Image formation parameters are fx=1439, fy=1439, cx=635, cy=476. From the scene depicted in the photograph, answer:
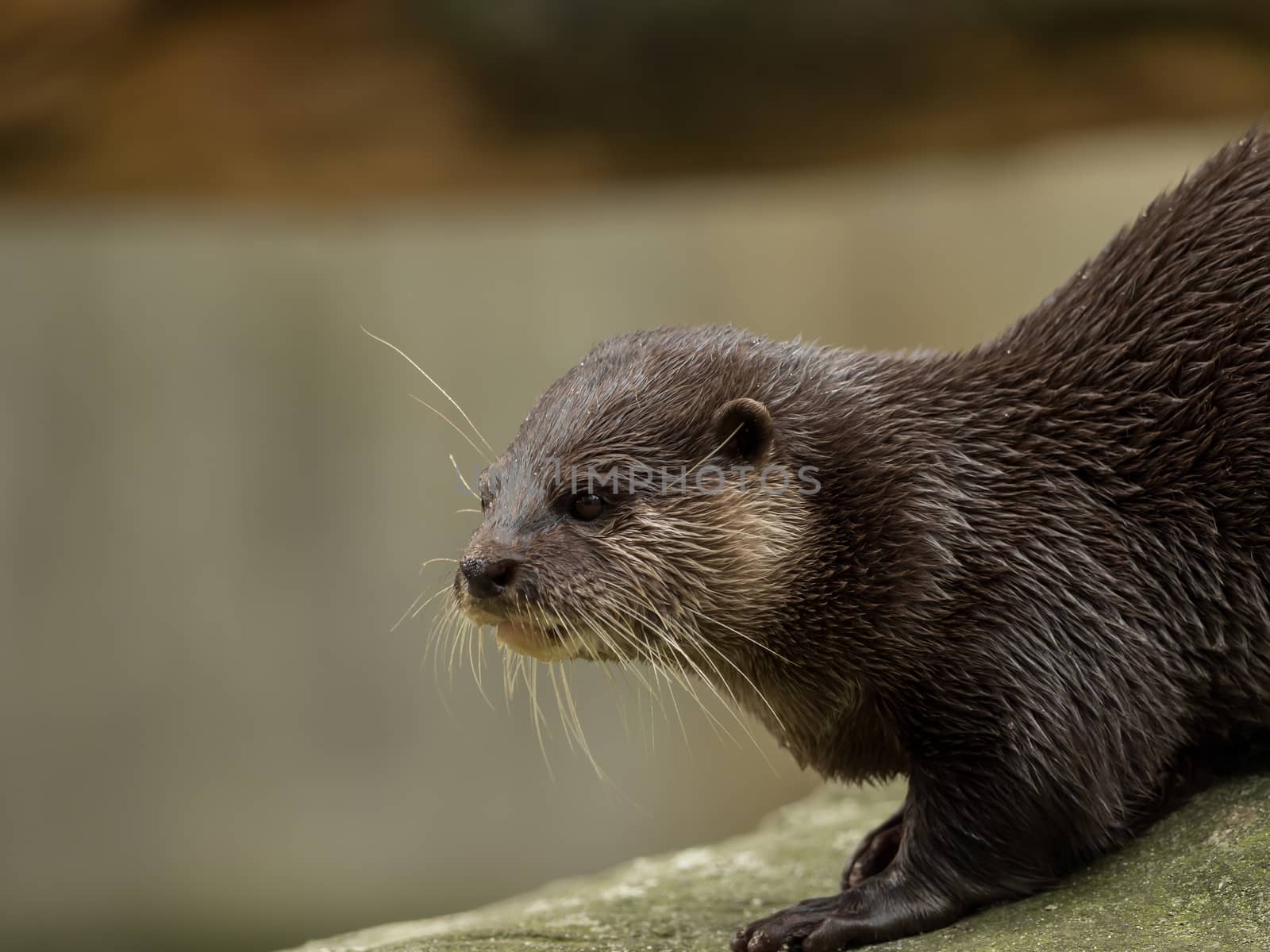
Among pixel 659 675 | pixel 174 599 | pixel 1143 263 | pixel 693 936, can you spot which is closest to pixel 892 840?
pixel 693 936

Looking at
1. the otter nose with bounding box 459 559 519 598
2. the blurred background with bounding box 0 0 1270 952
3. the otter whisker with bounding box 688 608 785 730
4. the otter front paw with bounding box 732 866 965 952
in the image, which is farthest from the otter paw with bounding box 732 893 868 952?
the blurred background with bounding box 0 0 1270 952

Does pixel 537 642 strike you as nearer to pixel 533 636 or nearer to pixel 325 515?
pixel 533 636

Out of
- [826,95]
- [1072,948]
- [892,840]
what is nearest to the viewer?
[1072,948]

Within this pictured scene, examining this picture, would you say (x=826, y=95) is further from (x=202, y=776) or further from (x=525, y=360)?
(x=202, y=776)

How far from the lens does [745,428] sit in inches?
95.5

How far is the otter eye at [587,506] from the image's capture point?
93.9 inches

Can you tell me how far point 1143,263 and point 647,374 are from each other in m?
0.94

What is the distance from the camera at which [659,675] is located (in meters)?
2.42

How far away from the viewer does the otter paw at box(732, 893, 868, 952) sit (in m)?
2.28

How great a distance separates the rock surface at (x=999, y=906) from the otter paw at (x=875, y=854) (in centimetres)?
15

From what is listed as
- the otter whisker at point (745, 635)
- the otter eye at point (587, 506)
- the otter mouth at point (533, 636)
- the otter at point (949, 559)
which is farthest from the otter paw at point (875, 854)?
the otter eye at point (587, 506)

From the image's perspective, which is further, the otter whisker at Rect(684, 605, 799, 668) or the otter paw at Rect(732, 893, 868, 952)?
the otter whisker at Rect(684, 605, 799, 668)

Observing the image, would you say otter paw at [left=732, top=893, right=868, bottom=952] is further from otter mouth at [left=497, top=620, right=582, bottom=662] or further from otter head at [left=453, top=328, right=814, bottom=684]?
otter mouth at [left=497, top=620, right=582, bottom=662]

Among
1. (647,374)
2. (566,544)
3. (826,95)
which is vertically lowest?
(566,544)
